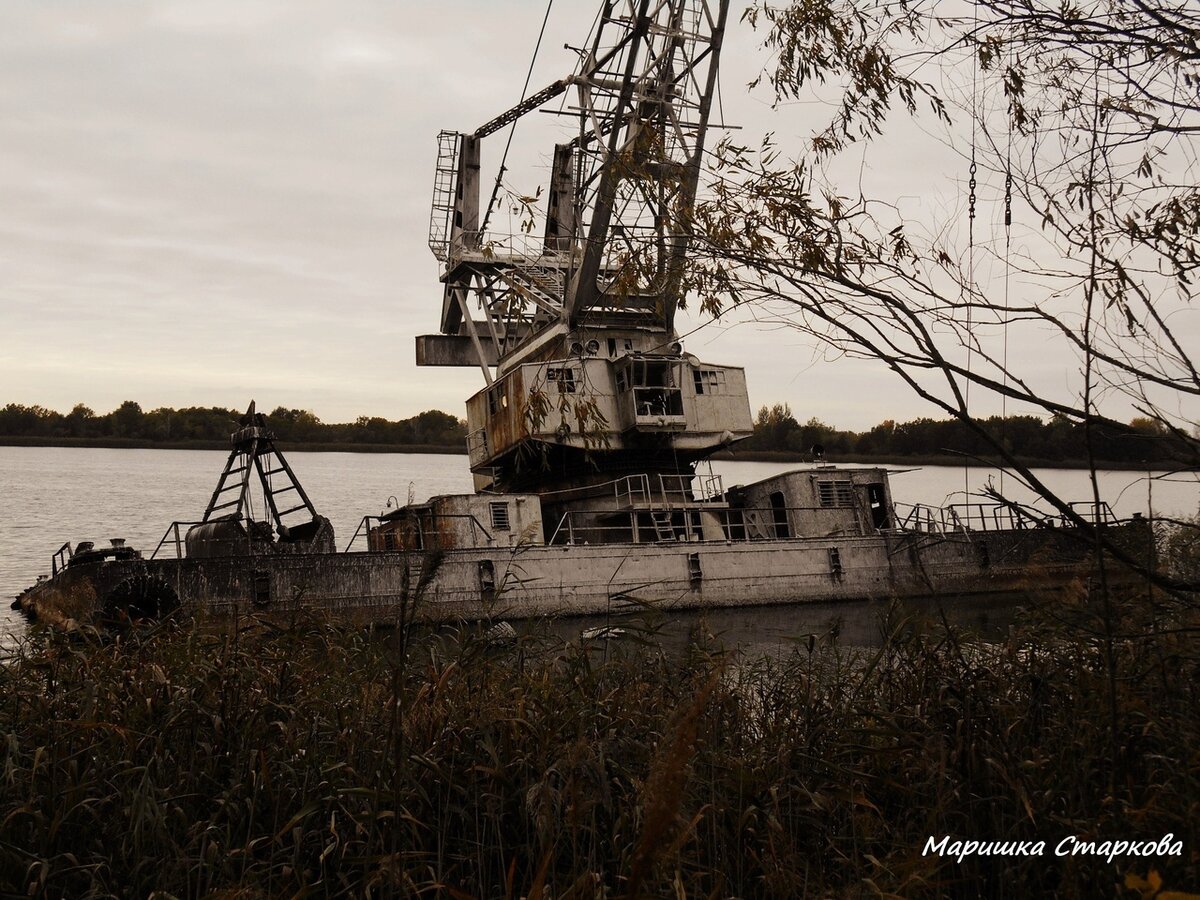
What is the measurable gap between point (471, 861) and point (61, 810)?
2027 millimetres

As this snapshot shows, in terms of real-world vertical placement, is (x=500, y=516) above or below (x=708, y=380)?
below

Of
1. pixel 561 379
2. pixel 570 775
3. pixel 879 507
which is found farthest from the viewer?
pixel 879 507

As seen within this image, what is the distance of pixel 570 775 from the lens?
5.27m

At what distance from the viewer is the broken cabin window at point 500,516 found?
77.9 ft

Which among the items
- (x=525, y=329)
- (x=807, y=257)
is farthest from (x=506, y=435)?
(x=807, y=257)

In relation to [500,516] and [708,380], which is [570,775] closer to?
[500,516]

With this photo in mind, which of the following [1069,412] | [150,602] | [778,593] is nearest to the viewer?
[1069,412]

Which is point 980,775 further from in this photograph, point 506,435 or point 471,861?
point 506,435

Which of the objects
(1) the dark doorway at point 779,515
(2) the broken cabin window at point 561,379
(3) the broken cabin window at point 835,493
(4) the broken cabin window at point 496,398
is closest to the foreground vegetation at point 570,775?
(2) the broken cabin window at point 561,379

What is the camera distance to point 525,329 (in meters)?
30.6

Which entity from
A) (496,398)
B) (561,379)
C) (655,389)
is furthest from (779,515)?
(561,379)

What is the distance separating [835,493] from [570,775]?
23.3 meters

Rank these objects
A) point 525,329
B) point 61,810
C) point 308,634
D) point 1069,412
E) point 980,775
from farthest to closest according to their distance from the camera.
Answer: point 525,329, point 308,634, point 980,775, point 61,810, point 1069,412

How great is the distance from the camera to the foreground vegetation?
474cm
